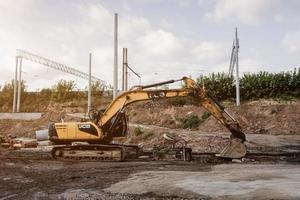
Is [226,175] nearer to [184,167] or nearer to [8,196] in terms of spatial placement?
[184,167]

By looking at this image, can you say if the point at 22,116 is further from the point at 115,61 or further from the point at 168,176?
the point at 168,176

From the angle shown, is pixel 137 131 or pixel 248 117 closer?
pixel 137 131

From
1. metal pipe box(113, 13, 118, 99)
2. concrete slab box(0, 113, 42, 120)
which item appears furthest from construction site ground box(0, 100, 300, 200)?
concrete slab box(0, 113, 42, 120)

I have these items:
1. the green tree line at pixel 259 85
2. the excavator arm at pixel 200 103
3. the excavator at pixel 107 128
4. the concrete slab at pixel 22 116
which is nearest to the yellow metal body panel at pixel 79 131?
the excavator at pixel 107 128

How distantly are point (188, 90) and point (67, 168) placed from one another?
569cm

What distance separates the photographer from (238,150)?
701 inches

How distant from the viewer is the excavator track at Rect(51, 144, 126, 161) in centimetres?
1839

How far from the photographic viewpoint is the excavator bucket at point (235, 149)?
1780 cm

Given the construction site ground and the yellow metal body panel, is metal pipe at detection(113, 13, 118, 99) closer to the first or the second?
the construction site ground

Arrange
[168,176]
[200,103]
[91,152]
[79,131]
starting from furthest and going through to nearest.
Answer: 1. [79,131]
2. [91,152]
3. [200,103]
4. [168,176]

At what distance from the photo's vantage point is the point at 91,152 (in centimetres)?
1848

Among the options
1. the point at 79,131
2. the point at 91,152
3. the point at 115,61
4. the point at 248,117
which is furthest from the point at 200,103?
the point at 248,117

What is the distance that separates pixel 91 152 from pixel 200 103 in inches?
193

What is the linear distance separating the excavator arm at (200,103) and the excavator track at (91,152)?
726 mm
